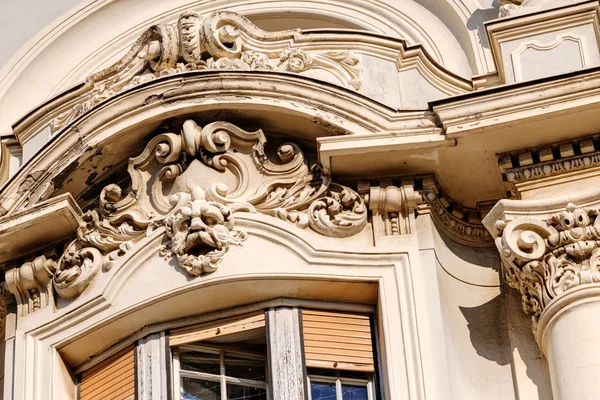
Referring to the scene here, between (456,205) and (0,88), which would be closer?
(456,205)

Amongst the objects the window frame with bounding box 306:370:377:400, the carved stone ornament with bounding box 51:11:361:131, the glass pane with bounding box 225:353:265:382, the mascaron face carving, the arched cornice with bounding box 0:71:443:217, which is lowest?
the window frame with bounding box 306:370:377:400

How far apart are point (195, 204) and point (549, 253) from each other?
2.38 meters

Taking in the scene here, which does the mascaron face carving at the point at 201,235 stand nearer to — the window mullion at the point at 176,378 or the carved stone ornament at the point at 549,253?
the window mullion at the point at 176,378

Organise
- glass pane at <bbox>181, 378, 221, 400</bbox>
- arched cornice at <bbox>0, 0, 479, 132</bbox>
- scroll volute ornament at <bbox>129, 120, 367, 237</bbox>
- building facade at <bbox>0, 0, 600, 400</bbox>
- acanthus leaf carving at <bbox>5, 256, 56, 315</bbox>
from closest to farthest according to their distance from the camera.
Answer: building facade at <bbox>0, 0, 600, 400</bbox> < glass pane at <bbox>181, 378, 221, 400</bbox> < scroll volute ornament at <bbox>129, 120, 367, 237</bbox> < acanthus leaf carving at <bbox>5, 256, 56, 315</bbox> < arched cornice at <bbox>0, 0, 479, 132</bbox>

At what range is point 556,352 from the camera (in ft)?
42.6

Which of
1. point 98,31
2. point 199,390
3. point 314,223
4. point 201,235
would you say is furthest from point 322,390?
point 98,31

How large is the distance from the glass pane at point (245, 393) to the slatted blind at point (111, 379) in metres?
0.65

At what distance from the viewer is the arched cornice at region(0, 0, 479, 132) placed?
Result: 645 inches

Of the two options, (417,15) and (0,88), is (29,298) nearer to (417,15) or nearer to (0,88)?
(0,88)

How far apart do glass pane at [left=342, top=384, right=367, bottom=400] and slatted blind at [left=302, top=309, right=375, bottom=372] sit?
0.12m

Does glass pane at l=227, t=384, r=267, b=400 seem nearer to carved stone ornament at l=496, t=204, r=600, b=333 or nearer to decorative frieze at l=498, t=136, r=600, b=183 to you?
carved stone ornament at l=496, t=204, r=600, b=333

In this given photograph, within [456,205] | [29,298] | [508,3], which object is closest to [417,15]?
[508,3]

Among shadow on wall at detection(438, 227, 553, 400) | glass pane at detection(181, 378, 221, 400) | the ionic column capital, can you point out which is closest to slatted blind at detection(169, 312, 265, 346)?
glass pane at detection(181, 378, 221, 400)

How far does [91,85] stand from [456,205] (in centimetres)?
290
